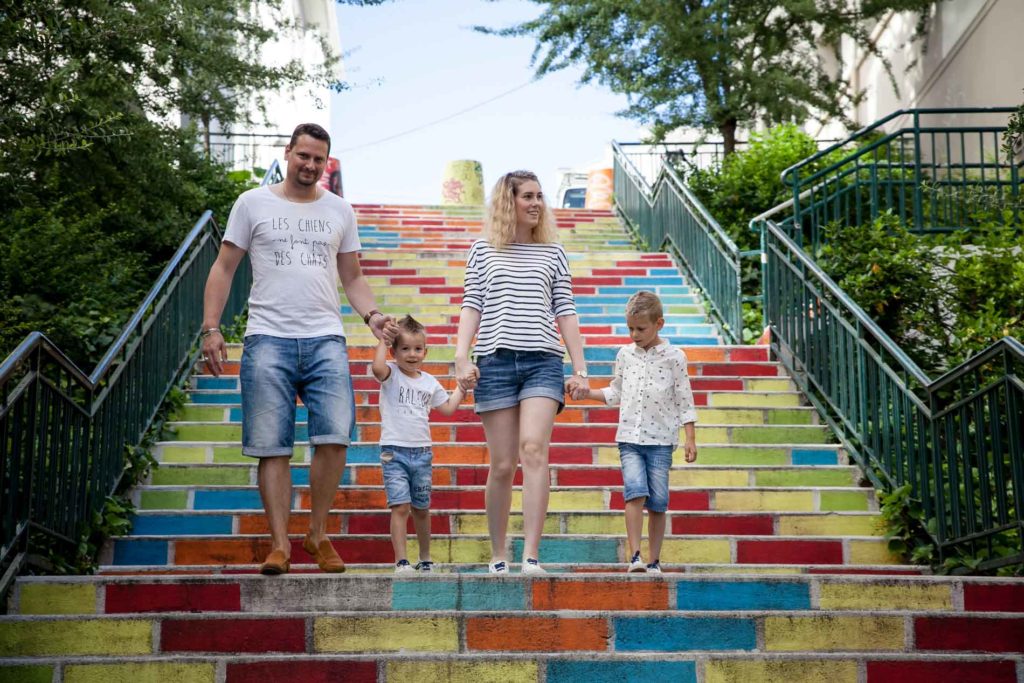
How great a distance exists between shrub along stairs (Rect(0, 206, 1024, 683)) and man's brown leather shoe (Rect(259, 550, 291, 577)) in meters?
0.05

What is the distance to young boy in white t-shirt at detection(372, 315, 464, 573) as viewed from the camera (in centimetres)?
575

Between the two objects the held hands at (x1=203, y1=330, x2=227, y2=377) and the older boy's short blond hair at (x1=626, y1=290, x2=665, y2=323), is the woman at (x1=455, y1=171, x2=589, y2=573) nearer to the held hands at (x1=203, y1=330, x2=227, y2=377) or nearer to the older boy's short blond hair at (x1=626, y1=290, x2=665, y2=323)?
the older boy's short blond hair at (x1=626, y1=290, x2=665, y2=323)

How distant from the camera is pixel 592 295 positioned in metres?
12.2

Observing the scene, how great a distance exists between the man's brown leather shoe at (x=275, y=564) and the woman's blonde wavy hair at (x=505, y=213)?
4.94 feet

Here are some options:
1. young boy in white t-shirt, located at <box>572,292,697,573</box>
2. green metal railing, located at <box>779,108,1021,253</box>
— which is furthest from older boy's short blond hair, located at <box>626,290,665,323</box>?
green metal railing, located at <box>779,108,1021,253</box>

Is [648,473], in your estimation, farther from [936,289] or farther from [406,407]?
[936,289]

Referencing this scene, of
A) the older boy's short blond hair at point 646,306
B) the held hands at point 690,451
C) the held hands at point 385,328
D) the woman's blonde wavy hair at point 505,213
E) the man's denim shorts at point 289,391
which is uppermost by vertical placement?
the woman's blonde wavy hair at point 505,213

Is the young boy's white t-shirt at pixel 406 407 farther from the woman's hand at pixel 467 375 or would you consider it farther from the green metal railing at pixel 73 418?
the green metal railing at pixel 73 418

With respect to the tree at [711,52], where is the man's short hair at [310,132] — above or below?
below

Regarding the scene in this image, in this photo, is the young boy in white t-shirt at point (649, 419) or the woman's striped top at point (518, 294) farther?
the young boy in white t-shirt at point (649, 419)

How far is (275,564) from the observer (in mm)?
4676

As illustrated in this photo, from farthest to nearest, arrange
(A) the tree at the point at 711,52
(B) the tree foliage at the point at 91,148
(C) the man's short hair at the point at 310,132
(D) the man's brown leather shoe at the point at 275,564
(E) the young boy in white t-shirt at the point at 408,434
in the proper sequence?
1. (A) the tree at the point at 711,52
2. (B) the tree foliage at the point at 91,148
3. (E) the young boy in white t-shirt at the point at 408,434
4. (C) the man's short hair at the point at 310,132
5. (D) the man's brown leather shoe at the point at 275,564

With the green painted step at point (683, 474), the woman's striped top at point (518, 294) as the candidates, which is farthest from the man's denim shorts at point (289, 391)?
the green painted step at point (683, 474)

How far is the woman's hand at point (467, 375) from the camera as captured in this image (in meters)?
4.81
